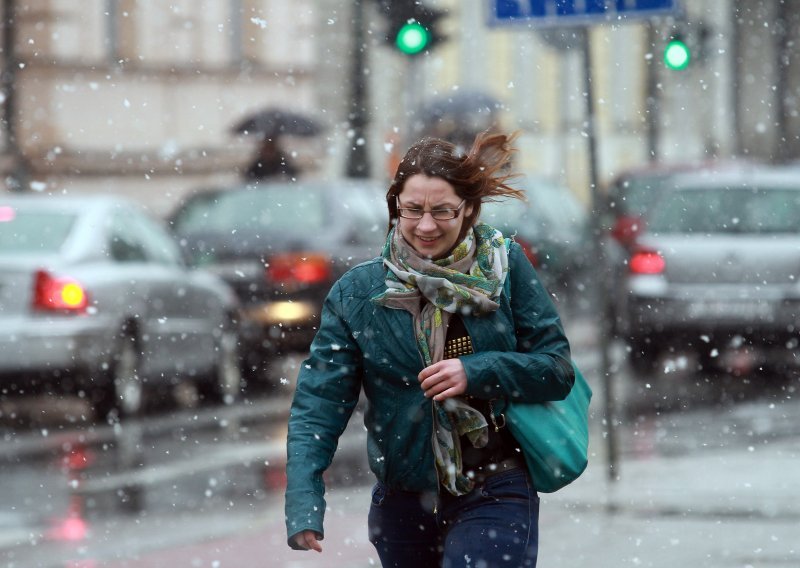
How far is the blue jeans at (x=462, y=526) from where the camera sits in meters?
3.90

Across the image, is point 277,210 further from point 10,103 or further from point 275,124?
point 10,103

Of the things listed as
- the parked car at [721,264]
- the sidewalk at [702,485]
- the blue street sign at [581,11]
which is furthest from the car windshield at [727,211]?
the blue street sign at [581,11]

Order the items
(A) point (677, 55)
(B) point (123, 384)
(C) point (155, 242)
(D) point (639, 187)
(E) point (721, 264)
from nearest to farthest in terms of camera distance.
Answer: (A) point (677, 55) → (B) point (123, 384) → (C) point (155, 242) → (E) point (721, 264) → (D) point (639, 187)

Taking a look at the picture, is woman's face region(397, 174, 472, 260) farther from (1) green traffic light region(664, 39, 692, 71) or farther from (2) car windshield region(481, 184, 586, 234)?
(2) car windshield region(481, 184, 586, 234)

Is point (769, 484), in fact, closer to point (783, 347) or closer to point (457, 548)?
point (457, 548)

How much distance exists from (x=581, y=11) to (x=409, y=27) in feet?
10.9

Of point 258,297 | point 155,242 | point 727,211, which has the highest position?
point 155,242

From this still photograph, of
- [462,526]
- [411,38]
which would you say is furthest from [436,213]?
[411,38]

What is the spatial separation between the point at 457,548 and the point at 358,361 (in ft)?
1.56

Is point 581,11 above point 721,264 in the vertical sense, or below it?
above

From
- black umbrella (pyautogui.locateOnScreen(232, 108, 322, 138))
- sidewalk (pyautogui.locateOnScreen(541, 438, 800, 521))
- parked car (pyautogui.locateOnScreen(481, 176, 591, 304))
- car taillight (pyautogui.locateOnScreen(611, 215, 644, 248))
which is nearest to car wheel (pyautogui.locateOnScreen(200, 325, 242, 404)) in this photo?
car taillight (pyautogui.locateOnScreen(611, 215, 644, 248))

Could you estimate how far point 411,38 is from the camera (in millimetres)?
11789

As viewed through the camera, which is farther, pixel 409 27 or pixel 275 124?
pixel 275 124

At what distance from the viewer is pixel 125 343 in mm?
11375
